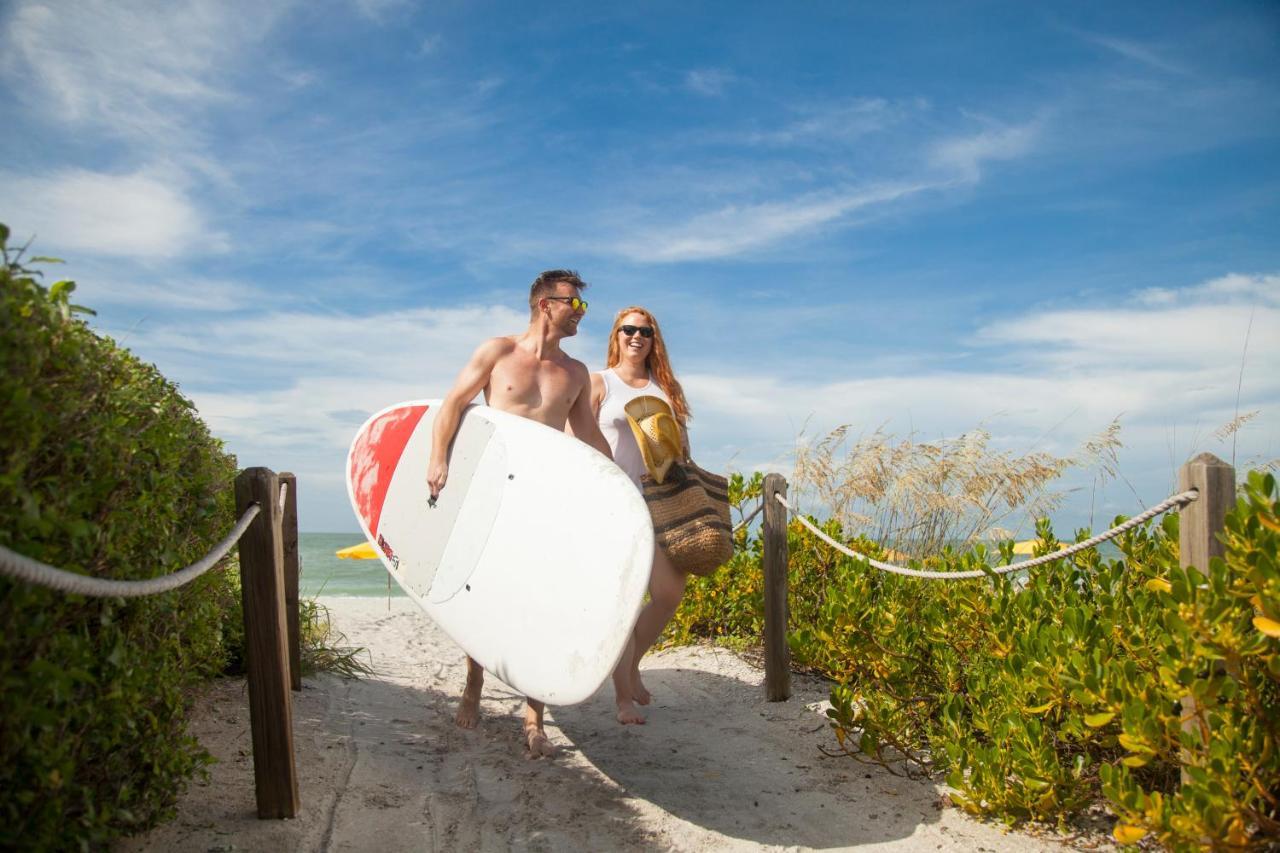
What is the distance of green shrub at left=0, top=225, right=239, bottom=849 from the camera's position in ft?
6.44

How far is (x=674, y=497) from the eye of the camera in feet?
15.9

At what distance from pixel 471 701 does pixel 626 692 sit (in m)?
0.83

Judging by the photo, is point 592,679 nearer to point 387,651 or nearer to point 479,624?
point 479,624

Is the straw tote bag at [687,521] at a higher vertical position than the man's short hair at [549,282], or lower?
lower

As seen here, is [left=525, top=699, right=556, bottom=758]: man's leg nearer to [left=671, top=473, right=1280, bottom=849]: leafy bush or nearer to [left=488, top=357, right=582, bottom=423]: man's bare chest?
[left=671, top=473, right=1280, bottom=849]: leafy bush

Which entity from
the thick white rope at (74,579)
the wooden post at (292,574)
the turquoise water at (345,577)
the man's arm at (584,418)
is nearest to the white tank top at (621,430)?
the man's arm at (584,418)

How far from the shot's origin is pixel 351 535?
6725 cm

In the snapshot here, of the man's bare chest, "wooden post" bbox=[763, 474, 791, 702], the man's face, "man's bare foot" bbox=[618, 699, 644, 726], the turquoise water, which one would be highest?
the man's face

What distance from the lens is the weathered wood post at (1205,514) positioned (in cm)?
276

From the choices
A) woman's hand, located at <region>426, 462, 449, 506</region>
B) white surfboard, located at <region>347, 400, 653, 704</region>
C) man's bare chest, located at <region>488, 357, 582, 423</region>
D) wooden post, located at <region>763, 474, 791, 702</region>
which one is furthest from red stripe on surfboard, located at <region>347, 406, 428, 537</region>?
wooden post, located at <region>763, 474, 791, 702</region>

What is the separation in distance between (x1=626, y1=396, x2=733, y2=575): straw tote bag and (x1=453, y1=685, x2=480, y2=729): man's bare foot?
1277 mm

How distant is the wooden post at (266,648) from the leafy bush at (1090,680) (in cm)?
219

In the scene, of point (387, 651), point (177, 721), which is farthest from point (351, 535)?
point (177, 721)

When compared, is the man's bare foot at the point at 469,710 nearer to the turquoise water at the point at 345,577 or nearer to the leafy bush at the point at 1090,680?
the leafy bush at the point at 1090,680
